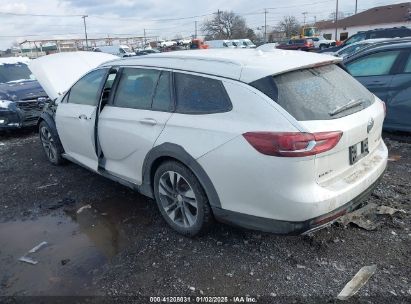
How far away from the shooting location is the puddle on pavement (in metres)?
3.15

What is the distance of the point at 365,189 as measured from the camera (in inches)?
127

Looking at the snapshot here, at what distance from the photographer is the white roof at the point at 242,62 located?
120 inches

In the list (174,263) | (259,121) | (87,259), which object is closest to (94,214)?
(87,259)

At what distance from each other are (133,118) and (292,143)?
178 centimetres

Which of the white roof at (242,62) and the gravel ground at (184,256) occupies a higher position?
the white roof at (242,62)

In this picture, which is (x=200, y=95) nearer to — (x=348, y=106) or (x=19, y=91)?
(x=348, y=106)

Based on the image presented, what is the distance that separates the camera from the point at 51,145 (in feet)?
19.6

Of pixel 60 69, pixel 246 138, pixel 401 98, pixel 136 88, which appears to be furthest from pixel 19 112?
pixel 401 98

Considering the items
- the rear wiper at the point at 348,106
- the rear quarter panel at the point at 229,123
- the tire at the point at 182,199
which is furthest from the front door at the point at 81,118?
the rear wiper at the point at 348,106

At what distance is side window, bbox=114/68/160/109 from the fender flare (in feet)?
1.66

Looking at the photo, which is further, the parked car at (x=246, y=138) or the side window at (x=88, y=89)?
the side window at (x=88, y=89)

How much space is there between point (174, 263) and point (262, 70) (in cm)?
177

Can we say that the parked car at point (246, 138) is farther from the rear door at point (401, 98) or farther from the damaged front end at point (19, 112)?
the damaged front end at point (19, 112)

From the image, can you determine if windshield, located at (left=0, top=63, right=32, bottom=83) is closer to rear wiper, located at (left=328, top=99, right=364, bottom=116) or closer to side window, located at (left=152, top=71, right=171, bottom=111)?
side window, located at (left=152, top=71, right=171, bottom=111)
